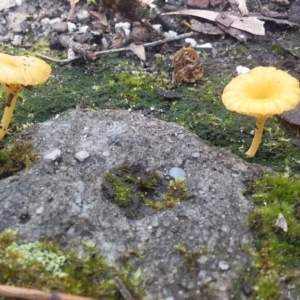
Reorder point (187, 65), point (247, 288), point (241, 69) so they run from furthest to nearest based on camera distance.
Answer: point (241, 69), point (187, 65), point (247, 288)

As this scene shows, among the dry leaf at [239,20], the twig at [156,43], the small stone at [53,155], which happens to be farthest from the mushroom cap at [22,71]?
the dry leaf at [239,20]

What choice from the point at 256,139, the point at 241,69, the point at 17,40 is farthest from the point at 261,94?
the point at 17,40

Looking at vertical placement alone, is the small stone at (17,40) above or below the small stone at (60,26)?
below

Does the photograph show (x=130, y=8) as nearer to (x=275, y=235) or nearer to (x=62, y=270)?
(x=275, y=235)

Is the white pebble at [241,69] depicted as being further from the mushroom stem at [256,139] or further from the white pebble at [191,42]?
the mushroom stem at [256,139]

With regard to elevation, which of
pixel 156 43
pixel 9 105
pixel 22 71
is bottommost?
pixel 156 43

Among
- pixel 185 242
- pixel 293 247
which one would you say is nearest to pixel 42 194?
pixel 185 242

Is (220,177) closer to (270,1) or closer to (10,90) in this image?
(10,90)
